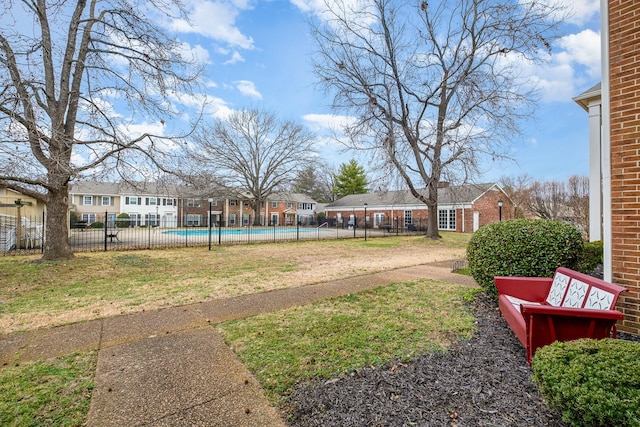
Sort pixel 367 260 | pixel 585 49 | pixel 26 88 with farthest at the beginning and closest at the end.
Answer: pixel 367 260 → pixel 26 88 → pixel 585 49

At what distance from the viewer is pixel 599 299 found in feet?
10.0

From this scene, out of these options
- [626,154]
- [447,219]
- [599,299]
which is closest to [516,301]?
[599,299]

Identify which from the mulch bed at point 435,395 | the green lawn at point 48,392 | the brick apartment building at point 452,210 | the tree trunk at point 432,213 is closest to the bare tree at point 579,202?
the brick apartment building at point 452,210

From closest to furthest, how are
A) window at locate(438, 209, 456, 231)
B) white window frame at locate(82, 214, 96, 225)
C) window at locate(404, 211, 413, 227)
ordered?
window at locate(438, 209, 456, 231)
window at locate(404, 211, 413, 227)
white window frame at locate(82, 214, 96, 225)

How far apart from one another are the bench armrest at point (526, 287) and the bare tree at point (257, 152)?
107 ft

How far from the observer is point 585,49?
7.27m

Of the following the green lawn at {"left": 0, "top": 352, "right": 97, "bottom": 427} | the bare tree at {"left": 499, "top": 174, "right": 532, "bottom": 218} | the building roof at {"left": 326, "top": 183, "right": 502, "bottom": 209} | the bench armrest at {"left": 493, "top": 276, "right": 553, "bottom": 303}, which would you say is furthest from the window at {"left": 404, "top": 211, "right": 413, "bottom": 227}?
the green lawn at {"left": 0, "top": 352, "right": 97, "bottom": 427}

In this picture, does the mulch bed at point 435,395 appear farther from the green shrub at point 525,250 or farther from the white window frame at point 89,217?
the white window frame at point 89,217

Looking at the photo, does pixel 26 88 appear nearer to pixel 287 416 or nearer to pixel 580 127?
pixel 287 416

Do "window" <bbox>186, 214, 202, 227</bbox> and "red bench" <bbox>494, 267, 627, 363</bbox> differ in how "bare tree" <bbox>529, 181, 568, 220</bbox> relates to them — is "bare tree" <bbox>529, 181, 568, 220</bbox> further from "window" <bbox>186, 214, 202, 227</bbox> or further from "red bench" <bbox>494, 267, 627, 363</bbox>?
"window" <bbox>186, 214, 202, 227</bbox>

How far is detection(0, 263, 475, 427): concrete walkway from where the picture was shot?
231 centimetres

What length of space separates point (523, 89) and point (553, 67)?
5.68 feet

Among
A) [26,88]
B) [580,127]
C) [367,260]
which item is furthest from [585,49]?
[26,88]

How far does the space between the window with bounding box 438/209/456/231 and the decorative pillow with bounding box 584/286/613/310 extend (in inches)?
1070
